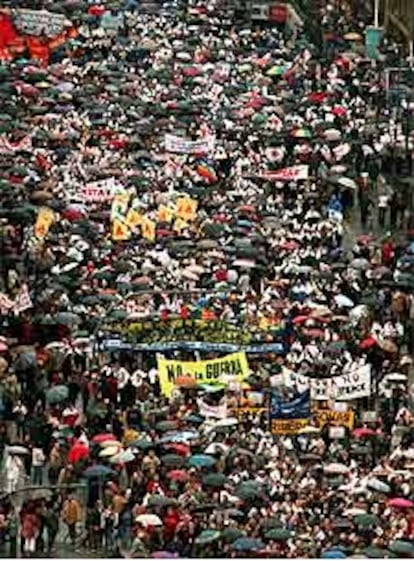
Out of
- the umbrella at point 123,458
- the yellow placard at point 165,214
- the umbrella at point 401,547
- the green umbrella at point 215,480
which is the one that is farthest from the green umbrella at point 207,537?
the yellow placard at point 165,214

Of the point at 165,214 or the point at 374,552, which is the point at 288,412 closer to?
the point at 374,552

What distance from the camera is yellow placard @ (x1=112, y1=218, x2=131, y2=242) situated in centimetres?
5081

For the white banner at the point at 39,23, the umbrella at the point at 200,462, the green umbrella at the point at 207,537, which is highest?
the white banner at the point at 39,23

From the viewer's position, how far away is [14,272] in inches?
1955

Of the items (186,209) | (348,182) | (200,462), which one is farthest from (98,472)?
(348,182)

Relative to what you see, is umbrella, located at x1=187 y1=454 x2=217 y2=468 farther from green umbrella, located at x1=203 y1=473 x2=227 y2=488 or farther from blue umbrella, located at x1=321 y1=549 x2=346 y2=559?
blue umbrella, located at x1=321 y1=549 x2=346 y2=559

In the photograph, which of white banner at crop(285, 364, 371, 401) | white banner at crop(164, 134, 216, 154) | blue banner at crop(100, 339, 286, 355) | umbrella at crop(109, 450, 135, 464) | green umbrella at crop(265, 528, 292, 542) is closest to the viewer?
green umbrella at crop(265, 528, 292, 542)

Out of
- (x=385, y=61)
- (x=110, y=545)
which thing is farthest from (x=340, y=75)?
(x=110, y=545)

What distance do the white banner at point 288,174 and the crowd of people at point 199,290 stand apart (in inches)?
3.7

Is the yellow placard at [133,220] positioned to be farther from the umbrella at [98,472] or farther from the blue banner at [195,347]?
the umbrella at [98,472]

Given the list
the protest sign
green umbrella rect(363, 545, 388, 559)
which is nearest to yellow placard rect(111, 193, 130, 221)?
the protest sign

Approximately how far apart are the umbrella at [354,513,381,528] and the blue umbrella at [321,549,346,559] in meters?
0.81

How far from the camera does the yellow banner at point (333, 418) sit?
42281 mm

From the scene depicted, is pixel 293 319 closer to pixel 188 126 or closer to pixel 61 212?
pixel 61 212
